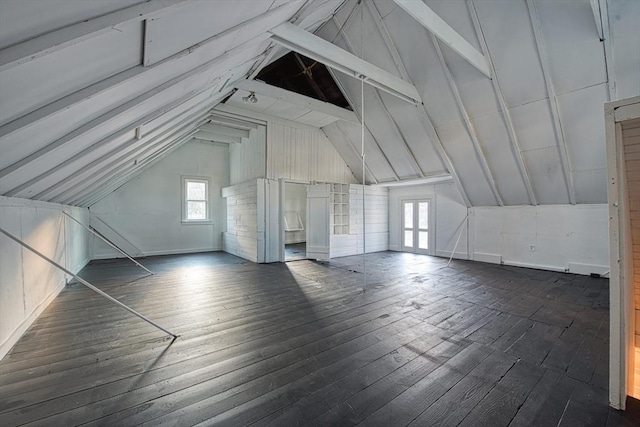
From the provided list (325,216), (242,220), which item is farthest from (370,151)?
(242,220)

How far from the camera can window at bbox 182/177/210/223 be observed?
26.5 ft

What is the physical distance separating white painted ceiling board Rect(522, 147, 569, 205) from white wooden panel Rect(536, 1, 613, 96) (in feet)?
4.21

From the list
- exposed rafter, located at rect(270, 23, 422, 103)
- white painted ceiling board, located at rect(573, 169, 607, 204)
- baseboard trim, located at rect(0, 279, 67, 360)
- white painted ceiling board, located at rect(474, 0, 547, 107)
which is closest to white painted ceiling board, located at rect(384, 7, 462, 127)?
exposed rafter, located at rect(270, 23, 422, 103)

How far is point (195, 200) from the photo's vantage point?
8266 mm

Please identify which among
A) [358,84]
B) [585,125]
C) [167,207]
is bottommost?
[167,207]

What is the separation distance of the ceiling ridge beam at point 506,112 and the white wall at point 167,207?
24.3 feet

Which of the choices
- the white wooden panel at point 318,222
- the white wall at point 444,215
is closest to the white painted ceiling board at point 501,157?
the white wall at point 444,215

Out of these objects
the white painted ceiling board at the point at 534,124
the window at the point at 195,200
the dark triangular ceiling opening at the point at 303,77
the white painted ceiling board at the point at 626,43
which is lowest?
the window at the point at 195,200

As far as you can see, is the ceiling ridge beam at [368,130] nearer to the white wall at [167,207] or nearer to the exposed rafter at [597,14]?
the exposed rafter at [597,14]

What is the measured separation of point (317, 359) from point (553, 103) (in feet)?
16.8

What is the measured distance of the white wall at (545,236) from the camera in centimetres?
511

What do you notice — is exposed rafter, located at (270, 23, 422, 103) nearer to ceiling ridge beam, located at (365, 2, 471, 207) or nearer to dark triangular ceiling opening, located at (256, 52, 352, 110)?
ceiling ridge beam, located at (365, 2, 471, 207)

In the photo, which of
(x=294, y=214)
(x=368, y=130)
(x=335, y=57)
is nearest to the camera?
(x=335, y=57)

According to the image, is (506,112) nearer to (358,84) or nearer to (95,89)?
(358,84)
